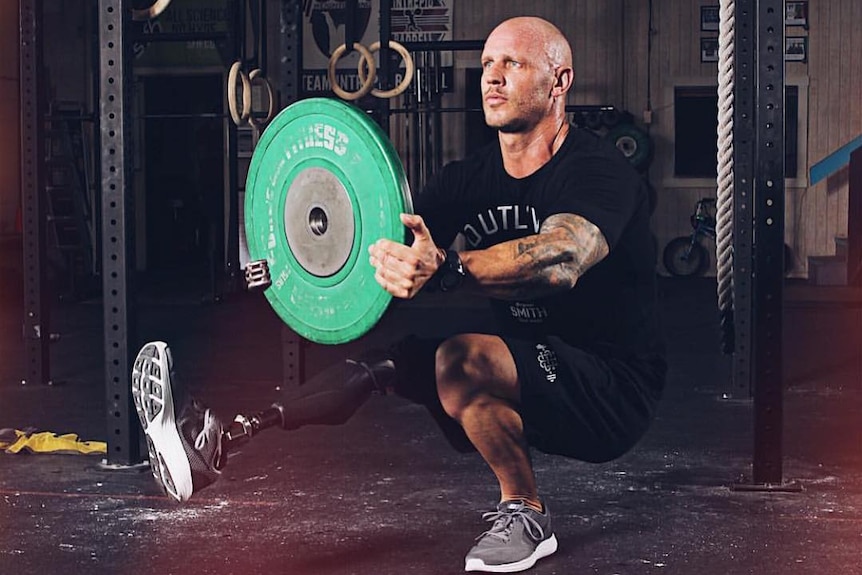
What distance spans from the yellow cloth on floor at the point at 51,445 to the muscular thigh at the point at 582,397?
201 cm

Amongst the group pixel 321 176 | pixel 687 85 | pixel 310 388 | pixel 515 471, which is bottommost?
pixel 515 471

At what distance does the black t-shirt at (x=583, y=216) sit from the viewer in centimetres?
262

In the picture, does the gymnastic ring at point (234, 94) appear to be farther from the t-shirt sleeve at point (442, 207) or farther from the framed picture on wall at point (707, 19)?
the framed picture on wall at point (707, 19)

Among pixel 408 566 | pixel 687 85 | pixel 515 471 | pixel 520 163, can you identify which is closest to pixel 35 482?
pixel 408 566

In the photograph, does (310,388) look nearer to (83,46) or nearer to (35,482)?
(35,482)

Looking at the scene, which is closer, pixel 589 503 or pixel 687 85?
pixel 589 503

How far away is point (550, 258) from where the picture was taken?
2.49m

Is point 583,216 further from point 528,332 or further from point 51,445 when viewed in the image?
point 51,445

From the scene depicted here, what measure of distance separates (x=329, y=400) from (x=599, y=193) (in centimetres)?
69

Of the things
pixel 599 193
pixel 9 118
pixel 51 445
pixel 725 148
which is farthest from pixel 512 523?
pixel 9 118

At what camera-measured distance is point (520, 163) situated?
2.72m

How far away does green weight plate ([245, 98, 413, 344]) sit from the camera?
2.47 m

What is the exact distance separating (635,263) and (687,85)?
338 inches

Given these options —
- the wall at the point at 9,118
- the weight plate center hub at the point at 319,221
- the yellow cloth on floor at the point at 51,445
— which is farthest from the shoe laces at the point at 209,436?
the wall at the point at 9,118
